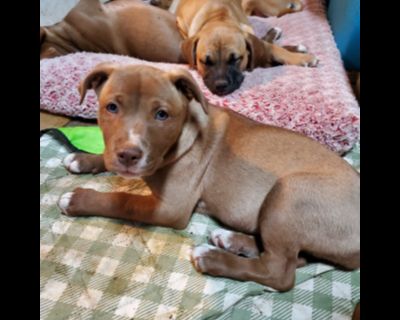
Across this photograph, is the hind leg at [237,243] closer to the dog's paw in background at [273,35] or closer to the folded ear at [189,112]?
the folded ear at [189,112]

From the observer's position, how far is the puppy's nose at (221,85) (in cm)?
Answer: 368

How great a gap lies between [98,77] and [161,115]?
0.42 metres

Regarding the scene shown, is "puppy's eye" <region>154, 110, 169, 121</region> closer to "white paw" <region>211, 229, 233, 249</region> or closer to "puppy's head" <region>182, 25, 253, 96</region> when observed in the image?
"white paw" <region>211, 229, 233, 249</region>

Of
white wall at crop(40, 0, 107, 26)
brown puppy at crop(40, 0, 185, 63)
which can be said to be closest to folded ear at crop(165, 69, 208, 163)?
brown puppy at crop(40, 0, 185, 63)

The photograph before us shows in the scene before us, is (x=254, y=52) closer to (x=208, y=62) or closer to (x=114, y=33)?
(x=208, y=62)

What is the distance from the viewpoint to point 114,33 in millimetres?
4438

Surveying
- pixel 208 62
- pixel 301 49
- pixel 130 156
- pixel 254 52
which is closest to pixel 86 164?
pixel 130 156

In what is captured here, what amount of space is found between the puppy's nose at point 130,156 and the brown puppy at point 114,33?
2.46m

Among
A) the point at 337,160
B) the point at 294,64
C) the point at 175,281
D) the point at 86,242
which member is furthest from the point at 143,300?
the point at 294,64
